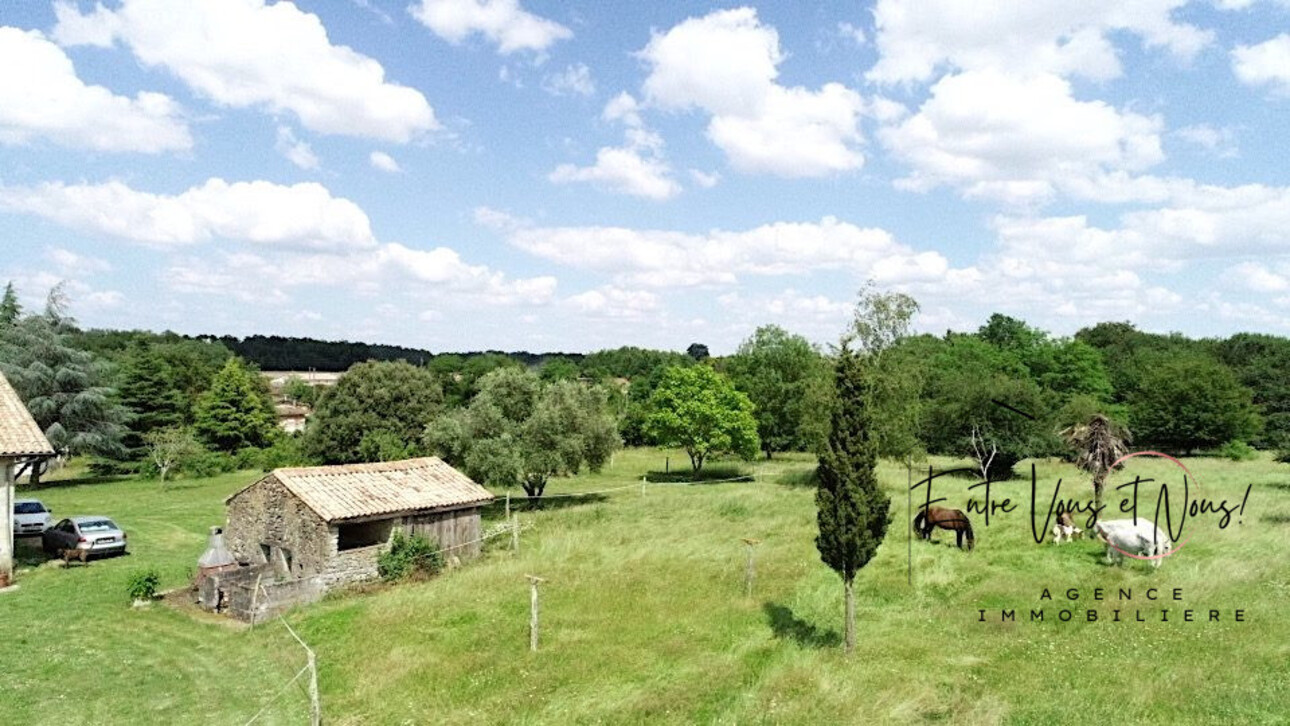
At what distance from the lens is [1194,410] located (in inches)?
2307

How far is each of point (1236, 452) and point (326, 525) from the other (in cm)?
6491

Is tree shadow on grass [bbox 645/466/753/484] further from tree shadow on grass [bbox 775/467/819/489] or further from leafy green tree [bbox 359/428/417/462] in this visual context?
leafy green tree [bbox 359/428/417/462]

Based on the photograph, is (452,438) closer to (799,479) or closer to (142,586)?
(142,586)

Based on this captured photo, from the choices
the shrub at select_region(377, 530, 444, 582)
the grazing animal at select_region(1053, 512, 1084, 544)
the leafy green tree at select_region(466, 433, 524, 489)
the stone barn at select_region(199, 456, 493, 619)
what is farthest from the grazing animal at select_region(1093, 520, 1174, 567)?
the leafy green tree at select_region(466, 433, 524, 489)

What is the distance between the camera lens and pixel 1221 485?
3581 centimetres

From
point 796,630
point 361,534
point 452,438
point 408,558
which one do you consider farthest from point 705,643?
point 452,438

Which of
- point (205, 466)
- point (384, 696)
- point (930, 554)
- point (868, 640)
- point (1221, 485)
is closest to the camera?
point (384, 696)

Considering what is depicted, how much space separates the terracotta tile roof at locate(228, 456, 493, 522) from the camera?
970 inches

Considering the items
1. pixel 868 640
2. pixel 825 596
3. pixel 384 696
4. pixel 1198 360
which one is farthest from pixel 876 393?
pixel 1198 360

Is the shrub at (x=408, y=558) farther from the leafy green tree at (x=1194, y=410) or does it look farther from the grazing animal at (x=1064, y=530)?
the leafy green tree at (x=1194, y=410)

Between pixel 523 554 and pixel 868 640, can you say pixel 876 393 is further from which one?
pixel 868 640

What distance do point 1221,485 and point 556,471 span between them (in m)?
33.3

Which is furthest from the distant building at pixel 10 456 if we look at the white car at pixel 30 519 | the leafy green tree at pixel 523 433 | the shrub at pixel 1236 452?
the shrub at pixel 1236 452

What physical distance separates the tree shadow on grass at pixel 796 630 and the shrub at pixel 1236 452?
53222mm
